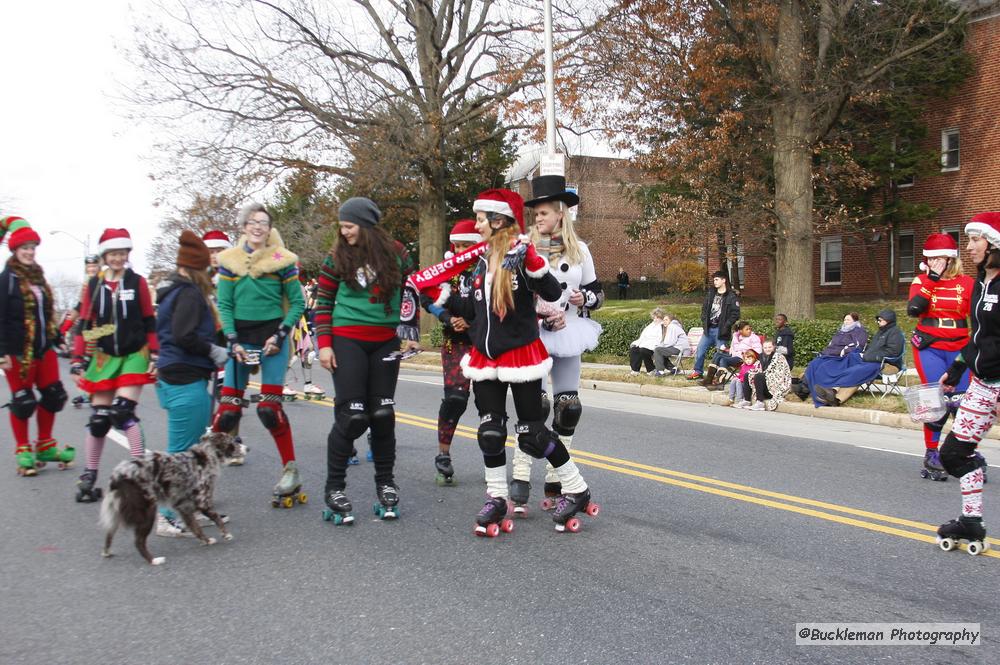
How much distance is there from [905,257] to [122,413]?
104ft

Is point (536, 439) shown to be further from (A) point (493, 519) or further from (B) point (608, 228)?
(B) point (608, 228)

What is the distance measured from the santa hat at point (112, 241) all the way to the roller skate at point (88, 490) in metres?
1.84

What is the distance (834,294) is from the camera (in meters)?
35.0

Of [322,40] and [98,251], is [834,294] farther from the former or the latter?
[98,251]

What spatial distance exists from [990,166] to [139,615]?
101ft

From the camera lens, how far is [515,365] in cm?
537

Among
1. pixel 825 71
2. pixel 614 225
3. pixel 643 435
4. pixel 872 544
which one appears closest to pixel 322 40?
pixel 825 71

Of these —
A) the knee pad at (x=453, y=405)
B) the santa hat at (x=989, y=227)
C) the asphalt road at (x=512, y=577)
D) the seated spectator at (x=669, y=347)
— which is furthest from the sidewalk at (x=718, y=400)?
the knee pad at (x=453, y=405)

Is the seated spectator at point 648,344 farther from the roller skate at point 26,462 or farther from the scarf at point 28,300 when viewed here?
the scarf at point 28,300

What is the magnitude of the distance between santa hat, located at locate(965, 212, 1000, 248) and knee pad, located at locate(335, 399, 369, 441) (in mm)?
3980

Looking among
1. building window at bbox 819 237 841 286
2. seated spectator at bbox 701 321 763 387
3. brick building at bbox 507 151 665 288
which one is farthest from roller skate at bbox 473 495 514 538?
brick building at bbox 507 151 665 288

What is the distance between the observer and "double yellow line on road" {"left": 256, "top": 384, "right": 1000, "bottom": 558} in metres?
5.80

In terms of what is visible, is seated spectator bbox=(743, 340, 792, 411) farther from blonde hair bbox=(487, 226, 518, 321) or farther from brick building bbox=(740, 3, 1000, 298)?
brick building bbox=(740, 3, 1000, 298)

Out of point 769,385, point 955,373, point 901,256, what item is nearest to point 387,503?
point 955,373
